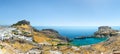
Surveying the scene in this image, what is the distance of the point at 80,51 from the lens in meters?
67.6

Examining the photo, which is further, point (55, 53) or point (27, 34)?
point (27, 34)

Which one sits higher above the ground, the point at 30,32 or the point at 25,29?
the point at 25,29

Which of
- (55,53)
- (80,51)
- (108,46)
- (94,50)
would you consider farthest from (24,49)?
(108,46)

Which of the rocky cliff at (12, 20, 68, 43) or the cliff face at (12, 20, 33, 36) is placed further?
the rocky cliff at (12, 20, 68, 43)

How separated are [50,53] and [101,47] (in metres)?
19.0

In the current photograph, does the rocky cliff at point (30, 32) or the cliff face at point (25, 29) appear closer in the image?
the cliff face at point (25, 29)

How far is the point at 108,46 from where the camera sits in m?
70.7

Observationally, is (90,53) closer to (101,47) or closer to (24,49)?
(101,47)

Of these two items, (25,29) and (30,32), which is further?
(25,29)

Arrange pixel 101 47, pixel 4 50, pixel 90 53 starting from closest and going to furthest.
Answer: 1. pixel 4 50
2. pixel 90 53
3. pixel 101 47

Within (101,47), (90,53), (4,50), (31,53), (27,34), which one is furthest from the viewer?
(27,34)

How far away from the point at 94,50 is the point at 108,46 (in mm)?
4859

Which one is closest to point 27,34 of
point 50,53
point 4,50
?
point 50,53

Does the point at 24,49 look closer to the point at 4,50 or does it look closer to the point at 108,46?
the point at 4,50
